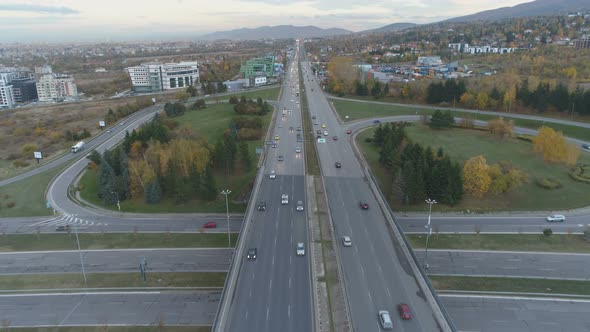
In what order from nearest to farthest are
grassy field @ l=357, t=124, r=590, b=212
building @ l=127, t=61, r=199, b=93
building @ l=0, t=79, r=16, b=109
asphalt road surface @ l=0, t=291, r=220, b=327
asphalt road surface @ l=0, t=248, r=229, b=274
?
asphalt road surface @ l=0, t=291, r=220, b=327 → asphalt road surface @ l=0, t=248, r=229, b=274 → grassy field @ l=357, t=124, r=590, b=212 → building @ l=0, t=79, r=16, b=109 → building @ l=127, t=61, r=199, b=93

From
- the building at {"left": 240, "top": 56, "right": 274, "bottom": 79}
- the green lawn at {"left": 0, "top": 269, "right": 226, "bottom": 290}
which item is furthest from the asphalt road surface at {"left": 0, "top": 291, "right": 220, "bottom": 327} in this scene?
the building at {"left": 240, "top": 56, "right": 274, "bottom": 79}

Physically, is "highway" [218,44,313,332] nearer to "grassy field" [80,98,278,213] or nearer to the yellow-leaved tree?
"grassy field" [80,98,278,213]

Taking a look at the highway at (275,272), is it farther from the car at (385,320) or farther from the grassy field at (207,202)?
the grassy field at (207,202)

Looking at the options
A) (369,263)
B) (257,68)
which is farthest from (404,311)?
(257,68)

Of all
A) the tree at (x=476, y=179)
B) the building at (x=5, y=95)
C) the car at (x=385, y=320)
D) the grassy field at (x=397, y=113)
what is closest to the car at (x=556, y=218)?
the tree at (x=476, y=179)

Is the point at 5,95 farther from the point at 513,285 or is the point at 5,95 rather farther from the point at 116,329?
the point at 513,285
